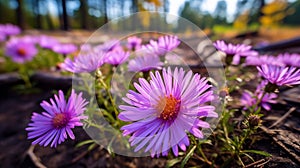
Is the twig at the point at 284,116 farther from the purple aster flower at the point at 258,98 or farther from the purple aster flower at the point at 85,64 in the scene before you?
the purple aster flower at the point at 85,64

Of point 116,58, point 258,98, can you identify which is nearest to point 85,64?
point 116,58

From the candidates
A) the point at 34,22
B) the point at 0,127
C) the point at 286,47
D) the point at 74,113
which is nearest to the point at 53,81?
the point at 0,127

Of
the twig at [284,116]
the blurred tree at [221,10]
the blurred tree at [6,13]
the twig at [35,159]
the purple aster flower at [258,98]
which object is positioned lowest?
the twig at [35,159]

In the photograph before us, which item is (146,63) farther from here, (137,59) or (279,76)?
(279,76)

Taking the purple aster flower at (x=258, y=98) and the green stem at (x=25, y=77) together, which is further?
the green stem at (x=25, y=77)

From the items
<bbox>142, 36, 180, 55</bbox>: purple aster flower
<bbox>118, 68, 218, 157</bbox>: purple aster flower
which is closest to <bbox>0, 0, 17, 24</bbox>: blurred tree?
<bbox>142, 36, 180, 55</bbox>: purple aster flower

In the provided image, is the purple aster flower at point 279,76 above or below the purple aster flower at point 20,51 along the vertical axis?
below

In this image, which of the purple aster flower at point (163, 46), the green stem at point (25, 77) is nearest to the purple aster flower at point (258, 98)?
the purple aster flower at point (163, 46)
